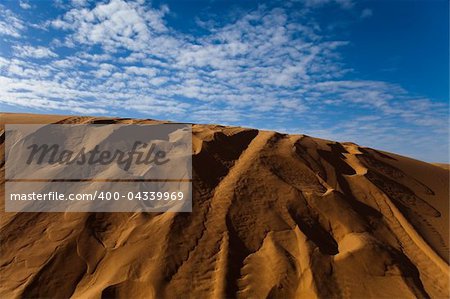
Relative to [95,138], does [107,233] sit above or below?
below

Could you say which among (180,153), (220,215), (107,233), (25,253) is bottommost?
(25,253)

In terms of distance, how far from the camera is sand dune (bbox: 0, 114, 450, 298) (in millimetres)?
4898

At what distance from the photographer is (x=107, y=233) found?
18.4 ft

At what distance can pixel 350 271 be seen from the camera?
17.4 ft

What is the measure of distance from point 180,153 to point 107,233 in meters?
2.38

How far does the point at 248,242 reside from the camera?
5.62 m

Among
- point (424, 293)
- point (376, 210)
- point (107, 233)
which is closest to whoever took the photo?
point (424, 293)

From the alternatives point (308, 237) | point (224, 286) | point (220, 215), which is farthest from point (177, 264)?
point (308, 237)

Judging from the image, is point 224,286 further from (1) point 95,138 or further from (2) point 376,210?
(1) point 95,138

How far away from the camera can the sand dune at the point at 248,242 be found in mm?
4898

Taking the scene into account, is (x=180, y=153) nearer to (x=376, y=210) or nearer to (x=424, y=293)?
(x=376, y=210)

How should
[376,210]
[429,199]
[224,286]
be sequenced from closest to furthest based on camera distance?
1. [224,286]
2. [376,210]
3. [429,199]

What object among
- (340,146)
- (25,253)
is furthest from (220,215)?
(340,146)

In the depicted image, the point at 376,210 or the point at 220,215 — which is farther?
the point at 376,210
